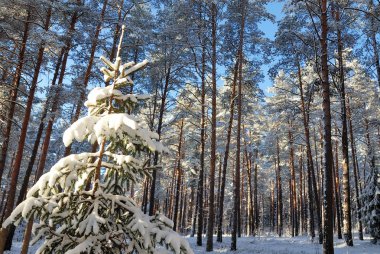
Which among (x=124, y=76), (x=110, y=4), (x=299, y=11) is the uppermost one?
(x=110, y=4)

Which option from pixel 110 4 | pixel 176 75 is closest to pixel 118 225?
pixel 110 4

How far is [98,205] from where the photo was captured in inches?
138

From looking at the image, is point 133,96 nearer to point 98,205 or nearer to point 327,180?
point 98,205

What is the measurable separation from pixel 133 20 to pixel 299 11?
7466mm

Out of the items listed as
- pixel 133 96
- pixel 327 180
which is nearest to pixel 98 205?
pixel 133 96

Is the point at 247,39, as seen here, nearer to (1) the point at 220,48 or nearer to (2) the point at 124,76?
(1) the point at 220,48

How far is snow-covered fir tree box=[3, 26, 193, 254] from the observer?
3.28 metres

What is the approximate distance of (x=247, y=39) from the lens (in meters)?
17.9

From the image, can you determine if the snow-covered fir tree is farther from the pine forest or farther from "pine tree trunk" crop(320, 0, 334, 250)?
"pine tree trunk" crop(320, 0, 334, 250)

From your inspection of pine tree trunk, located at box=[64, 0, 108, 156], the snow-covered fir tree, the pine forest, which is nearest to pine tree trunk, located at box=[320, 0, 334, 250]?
the pine forest

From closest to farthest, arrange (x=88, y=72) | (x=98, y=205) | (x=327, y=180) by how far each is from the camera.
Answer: (x=98, y=205) → (x=327, y=180) → (x=88, y=72)

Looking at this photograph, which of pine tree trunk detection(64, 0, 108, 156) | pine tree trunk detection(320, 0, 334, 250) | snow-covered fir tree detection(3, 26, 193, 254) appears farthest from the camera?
pine tree trunk detection(64, 0, 108, 156)

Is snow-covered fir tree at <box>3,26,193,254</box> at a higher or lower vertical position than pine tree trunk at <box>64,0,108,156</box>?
lower

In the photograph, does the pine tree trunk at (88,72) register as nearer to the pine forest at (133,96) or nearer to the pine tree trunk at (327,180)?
the pine forest at (133,96)
